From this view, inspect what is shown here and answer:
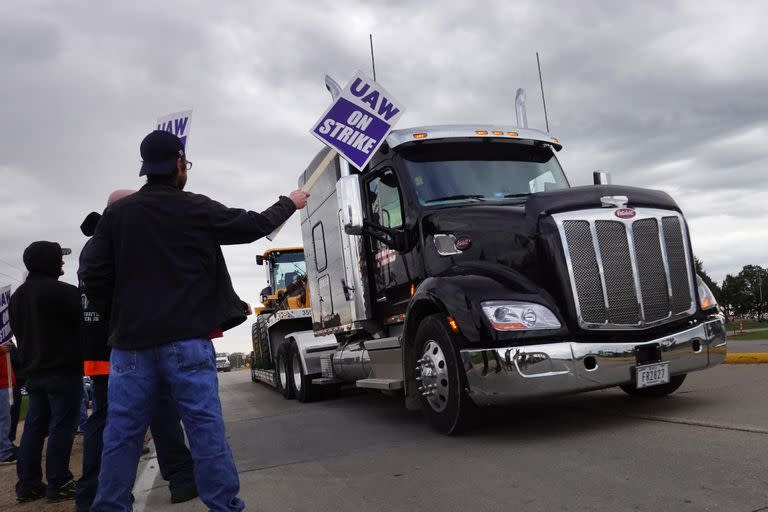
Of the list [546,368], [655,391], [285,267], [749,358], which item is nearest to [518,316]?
[546,368]

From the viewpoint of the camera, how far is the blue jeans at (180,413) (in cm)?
293

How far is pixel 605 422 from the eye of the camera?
5.51m

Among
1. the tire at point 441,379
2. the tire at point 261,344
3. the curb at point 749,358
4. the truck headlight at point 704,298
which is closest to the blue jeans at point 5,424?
the tire at point 441,379

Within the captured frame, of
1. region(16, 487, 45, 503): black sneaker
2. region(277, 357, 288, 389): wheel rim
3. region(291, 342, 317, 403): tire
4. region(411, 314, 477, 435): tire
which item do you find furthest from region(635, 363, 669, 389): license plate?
region(277, 357, 288, 389): wheel rim

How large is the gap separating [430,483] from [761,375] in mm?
5088

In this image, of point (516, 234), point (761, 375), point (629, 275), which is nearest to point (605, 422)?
point (629, 275)

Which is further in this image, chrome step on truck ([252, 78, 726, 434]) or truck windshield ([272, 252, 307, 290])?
truck windshield ([272, 252, 307, 290])

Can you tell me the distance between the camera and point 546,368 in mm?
4871

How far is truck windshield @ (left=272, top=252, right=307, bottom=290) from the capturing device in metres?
15.9

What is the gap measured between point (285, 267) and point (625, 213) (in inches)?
459

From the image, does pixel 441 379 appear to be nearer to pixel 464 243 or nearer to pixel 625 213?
pixel 464 243

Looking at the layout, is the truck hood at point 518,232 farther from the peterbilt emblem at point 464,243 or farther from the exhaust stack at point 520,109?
Result: the exhaust stack at point 520,109

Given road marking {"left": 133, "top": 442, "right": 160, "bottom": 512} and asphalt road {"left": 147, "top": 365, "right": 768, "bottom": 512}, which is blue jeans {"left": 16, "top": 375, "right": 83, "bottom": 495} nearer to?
road marking {"left": 133, "top": 442, "right": 160, "bottom": 512}

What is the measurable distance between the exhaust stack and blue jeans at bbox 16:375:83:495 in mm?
5355
